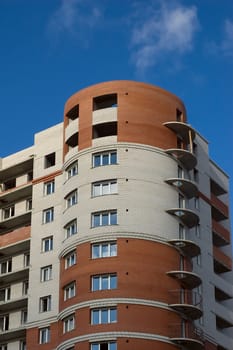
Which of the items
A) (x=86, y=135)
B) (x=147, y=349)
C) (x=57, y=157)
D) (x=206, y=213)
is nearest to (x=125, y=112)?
(x=86, y=135)

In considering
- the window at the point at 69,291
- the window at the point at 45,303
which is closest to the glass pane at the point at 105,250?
the window at the point at 69,291

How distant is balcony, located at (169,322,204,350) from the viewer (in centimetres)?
6562

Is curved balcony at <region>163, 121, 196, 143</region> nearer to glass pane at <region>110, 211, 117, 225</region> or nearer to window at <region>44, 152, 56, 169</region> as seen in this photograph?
glass pane at <region>110, 211, 117, 225</region>

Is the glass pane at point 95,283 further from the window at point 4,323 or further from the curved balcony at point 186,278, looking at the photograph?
the window at point 4,323

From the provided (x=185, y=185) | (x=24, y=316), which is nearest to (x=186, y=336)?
(x=185, y=185)

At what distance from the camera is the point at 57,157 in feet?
254

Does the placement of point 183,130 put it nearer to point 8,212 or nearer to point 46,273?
point 46,273

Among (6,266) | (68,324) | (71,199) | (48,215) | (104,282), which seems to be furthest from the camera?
(6,266)

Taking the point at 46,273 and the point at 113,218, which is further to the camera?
the point at 46,273

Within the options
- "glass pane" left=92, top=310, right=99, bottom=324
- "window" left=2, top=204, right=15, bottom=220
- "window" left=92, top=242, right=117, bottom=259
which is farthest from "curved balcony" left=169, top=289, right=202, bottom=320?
"window" left=2, top=204, right=15, bottom=220

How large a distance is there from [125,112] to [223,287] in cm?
1992

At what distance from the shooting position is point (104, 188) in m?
69.9

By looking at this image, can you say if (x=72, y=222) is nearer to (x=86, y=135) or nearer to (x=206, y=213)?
(x=86, y=135)

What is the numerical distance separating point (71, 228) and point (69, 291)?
5.26m
